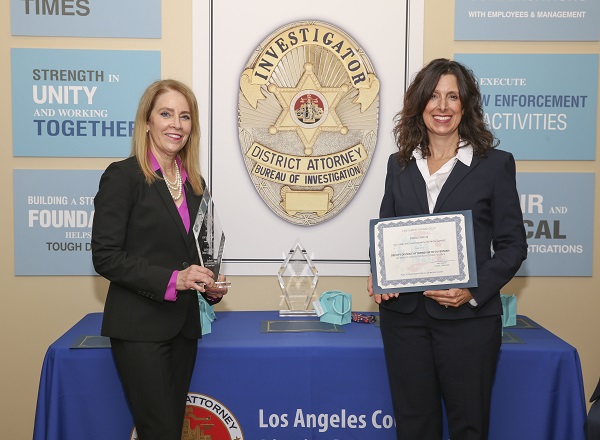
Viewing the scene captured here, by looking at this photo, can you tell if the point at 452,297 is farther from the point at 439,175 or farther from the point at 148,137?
the point at 148,137

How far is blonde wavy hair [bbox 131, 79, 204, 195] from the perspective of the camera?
6.88 feet

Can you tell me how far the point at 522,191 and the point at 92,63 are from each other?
7.43 ft

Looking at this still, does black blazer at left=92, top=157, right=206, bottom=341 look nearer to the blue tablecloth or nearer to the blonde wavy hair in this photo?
the blonde wavy hair

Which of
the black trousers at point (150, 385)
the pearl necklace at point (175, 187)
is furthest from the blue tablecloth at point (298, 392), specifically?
the pearl necklace at point (175, 187)

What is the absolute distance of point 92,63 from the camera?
123 inches

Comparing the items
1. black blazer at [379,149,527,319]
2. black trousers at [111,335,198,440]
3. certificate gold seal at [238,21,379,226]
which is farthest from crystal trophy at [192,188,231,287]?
certificate gold seal at [238,21,379,226]

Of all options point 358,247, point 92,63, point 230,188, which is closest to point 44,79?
point 92,63

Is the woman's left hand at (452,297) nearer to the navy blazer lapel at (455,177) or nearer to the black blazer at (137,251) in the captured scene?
the navy blazer lapel at (455,177)

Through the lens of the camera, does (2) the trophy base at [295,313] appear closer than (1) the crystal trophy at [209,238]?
No

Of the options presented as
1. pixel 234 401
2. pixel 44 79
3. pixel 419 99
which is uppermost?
pixel 44 79

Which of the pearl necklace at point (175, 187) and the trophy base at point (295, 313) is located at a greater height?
the pearl necklace at point (175, 187)

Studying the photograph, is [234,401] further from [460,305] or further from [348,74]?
[348,74]

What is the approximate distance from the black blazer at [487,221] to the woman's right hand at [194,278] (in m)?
0.64

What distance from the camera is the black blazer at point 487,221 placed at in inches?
80.4
